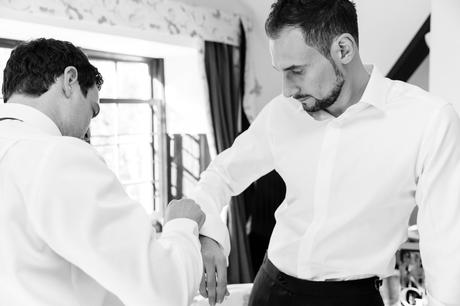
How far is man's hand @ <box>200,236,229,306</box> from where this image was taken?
3.77ft

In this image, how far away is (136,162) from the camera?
3.81 m

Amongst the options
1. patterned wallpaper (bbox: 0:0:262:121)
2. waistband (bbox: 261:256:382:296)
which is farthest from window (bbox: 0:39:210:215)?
waistband (bbox: 261:256:382:296)

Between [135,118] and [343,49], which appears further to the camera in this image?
[135,118]

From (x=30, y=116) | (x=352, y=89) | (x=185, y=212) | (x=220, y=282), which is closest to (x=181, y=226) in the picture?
(x=185, y=212)

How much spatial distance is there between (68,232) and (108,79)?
2.90m

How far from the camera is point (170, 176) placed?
3916 millimetres

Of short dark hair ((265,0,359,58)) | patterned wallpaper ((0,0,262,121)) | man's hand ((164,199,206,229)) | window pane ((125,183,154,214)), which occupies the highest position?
patterned wallpaper ((0,0,262,121))

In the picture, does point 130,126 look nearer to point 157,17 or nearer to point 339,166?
point 157,17

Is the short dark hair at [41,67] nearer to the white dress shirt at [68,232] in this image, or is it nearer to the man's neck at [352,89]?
the white dress shirt at [68,232]

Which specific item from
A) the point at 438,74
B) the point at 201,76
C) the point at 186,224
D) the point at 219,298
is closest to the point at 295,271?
the point at 219,298

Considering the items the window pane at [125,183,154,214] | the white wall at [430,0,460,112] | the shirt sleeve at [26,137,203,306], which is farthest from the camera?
the window pane at [125,183,154,214]

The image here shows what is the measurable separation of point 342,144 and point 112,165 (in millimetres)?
2583

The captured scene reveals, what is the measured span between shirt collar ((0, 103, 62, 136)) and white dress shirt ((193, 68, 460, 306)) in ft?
1.45

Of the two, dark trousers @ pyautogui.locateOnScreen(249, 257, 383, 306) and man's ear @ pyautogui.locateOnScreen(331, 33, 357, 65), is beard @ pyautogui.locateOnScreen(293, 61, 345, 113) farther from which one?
dark trousers @ pyautogui.locateOnScreen(249, 257, 383, 306)
